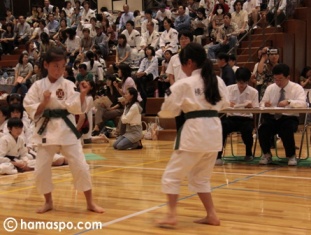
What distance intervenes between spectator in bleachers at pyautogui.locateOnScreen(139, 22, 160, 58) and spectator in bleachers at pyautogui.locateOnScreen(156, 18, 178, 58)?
1.48 feet

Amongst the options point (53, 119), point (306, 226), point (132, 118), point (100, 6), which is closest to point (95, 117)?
point (132, 118)

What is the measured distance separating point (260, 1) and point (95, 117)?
5.26 metres

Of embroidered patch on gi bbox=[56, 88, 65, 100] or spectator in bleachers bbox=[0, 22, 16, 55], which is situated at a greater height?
spectator in bleachers bbox=[0, 22, 16, 55]

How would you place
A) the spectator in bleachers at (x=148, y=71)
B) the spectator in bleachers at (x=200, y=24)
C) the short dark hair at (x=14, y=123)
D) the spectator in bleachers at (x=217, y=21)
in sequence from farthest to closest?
1. the spectator in bleachers at (x=200, y=24)
2. the spectator in bleachers at (x=217, y=21)
3. the spectator in bleachers at (x=148, y=71)
4. the short dark hair at (x=14, y=123)

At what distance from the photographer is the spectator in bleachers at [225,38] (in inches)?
445

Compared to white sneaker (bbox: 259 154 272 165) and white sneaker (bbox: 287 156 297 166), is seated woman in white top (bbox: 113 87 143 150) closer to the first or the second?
white sneaker (bbox: 259 154 272 165)

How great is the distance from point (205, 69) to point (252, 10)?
29.6 feet

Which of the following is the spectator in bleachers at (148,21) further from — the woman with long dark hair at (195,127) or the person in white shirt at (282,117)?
the woman with long dark hair at (195,127)

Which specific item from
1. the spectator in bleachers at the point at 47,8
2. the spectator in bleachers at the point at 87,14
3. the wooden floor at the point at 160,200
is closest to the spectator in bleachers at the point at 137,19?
the spectator in bleachers at the point at 87,14

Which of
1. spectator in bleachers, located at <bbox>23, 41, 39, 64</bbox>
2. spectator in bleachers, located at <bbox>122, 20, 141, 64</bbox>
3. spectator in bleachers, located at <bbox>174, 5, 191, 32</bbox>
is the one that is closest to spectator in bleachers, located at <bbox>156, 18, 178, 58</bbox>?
spectator in bleachers, located at <bbox>174, 5, 191, 32</bbox>

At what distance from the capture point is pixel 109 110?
10.6m

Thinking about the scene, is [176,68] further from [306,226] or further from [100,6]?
[100,6]

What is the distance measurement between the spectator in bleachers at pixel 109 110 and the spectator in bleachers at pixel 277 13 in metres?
3.92
